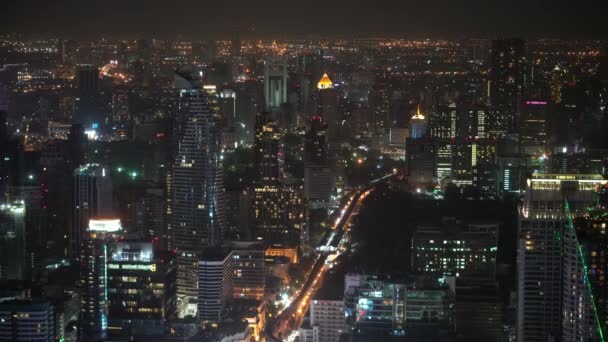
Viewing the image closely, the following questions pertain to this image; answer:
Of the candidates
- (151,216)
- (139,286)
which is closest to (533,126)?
(151,216)

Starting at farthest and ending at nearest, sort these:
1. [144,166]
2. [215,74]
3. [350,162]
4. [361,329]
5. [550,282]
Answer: [350,162] < [215,74] < [144,166] < [361,329] < [550,282]

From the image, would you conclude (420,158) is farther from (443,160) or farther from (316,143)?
(316,143)

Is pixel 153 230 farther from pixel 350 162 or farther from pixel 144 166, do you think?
pixel 350 162

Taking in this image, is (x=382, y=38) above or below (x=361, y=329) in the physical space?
above

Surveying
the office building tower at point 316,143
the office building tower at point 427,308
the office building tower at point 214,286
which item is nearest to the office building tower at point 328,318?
the office building tower at point 427,308

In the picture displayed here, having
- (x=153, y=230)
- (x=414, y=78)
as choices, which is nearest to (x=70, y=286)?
(x=153, y=230)

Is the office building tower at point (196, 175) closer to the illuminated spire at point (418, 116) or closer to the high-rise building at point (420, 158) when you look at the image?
the high-rise building at point (420, 158)

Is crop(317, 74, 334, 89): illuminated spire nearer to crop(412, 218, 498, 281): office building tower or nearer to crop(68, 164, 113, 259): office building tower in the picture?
crop(68, 164, 113, 259): office building tower
